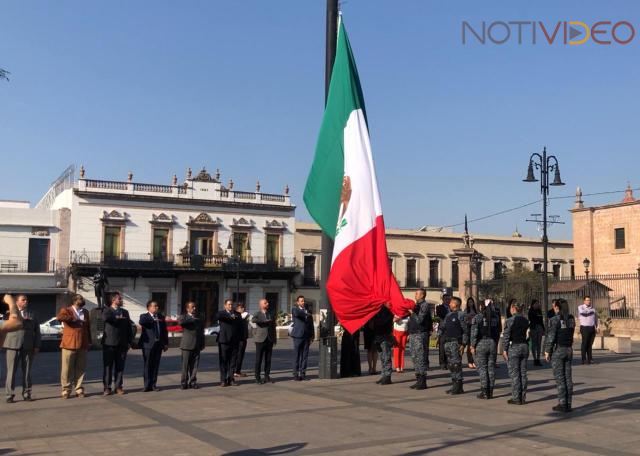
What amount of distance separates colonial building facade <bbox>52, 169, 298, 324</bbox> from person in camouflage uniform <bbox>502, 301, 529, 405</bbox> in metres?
32.8

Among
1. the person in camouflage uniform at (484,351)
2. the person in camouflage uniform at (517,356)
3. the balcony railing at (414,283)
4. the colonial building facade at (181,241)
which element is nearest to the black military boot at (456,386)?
the person in camouflage uniform at (484,351)

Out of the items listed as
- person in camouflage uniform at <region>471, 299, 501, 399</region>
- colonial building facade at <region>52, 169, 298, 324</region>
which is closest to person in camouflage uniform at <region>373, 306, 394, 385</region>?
person in camouflage uniform at <region>471, 299, 501, 399</region>

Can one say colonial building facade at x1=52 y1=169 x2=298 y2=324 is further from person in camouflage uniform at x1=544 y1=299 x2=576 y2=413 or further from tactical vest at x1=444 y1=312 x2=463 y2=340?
person in camouflage uniform at x1=544 y1=299 x2=576 y2=413

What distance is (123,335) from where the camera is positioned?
1246cm

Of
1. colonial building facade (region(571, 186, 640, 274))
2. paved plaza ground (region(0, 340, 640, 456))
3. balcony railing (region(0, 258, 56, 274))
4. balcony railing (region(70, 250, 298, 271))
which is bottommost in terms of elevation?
paved plaza ground (region(0, 340, 640, 456))

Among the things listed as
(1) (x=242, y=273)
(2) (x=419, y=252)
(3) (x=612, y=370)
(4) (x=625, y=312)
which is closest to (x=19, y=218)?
(1) (x=242, y=273)

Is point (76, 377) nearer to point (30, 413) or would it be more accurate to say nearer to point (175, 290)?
point (30, 413)

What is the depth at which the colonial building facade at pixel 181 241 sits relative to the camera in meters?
45.0

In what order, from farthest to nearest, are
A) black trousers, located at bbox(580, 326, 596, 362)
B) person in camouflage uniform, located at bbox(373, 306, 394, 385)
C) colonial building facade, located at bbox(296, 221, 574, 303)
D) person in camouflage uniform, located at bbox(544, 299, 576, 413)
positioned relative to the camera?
1. colonial building facade, located at bbox(296, 221, 574, 303)
2. black trousers, located at bbox(580, 326, 596, 362)
3. person in camouflage uniform, located at bbox(373, 306, 394, 385)
4. person in camouflage uniform, located at bbox(544, 299, 576, 413)

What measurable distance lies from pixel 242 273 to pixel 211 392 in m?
36.6

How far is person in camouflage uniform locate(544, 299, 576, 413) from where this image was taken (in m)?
10.2

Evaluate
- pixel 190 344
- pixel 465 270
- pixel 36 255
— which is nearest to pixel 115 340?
pixel 190 344

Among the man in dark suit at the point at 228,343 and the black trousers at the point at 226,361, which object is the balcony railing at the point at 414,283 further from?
the black trousers at the point at 226,361

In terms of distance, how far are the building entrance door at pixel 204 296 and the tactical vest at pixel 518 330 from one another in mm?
38377
